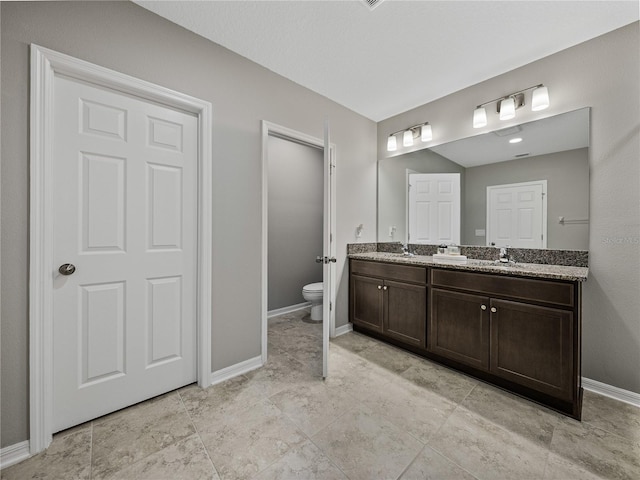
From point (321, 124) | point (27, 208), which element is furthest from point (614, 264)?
point (27, 208)

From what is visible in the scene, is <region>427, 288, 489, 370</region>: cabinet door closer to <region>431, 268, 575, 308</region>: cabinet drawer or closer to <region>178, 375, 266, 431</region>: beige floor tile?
<region>431, 268, 575, 308</region>: cabinet drawer

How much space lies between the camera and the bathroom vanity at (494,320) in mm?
1590

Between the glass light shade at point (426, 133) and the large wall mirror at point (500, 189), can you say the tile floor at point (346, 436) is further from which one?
the glass light shade at point (426, 133)

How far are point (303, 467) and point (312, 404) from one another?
0.46 meters

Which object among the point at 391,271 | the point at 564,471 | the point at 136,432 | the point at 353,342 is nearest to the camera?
the point at 564,471

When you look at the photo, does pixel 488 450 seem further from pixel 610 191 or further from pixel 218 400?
pixel 610 191

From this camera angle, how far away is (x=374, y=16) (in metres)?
1.70

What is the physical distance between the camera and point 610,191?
1.82 meters

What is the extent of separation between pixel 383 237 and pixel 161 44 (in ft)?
8.72

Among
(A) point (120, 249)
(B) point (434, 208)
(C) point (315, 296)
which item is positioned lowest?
(C) point (315, 296)

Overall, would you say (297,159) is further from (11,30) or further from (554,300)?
(554,300)

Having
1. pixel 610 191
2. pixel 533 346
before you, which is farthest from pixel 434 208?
pixel 533 346

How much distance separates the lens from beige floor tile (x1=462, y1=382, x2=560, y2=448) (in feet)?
4.81

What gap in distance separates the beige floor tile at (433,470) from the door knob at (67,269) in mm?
1974
